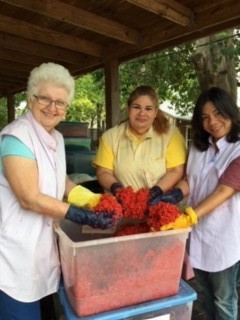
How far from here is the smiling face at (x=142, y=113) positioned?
2104 millimetres

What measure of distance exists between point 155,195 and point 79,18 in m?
1.95

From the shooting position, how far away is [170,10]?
2.79 metres

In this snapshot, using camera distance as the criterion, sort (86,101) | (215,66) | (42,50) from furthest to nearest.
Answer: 1. (86,101)
2. (215,66)
3. (42,50)

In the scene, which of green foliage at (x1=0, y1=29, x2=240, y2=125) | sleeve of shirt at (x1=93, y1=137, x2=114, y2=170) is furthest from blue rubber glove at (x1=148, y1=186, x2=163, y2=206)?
green foliage at (x1=0, y1=29, x2=240, y2=125)

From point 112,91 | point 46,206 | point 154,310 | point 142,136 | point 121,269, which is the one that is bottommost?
point 154,310

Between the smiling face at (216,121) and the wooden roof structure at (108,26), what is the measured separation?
1186 mm

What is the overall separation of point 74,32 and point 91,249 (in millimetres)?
2894

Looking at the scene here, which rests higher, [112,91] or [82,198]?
[112,91]

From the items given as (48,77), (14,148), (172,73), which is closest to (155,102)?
(48,77)

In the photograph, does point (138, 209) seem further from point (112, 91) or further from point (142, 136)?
point (112, 91)

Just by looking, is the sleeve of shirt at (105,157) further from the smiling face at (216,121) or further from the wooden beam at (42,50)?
the wooden beam at (42,50)

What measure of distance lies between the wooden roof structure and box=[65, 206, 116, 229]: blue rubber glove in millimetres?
1809

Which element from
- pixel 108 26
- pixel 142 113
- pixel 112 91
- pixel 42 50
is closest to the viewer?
pixel 142 113

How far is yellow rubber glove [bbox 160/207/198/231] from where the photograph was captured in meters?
1.51
